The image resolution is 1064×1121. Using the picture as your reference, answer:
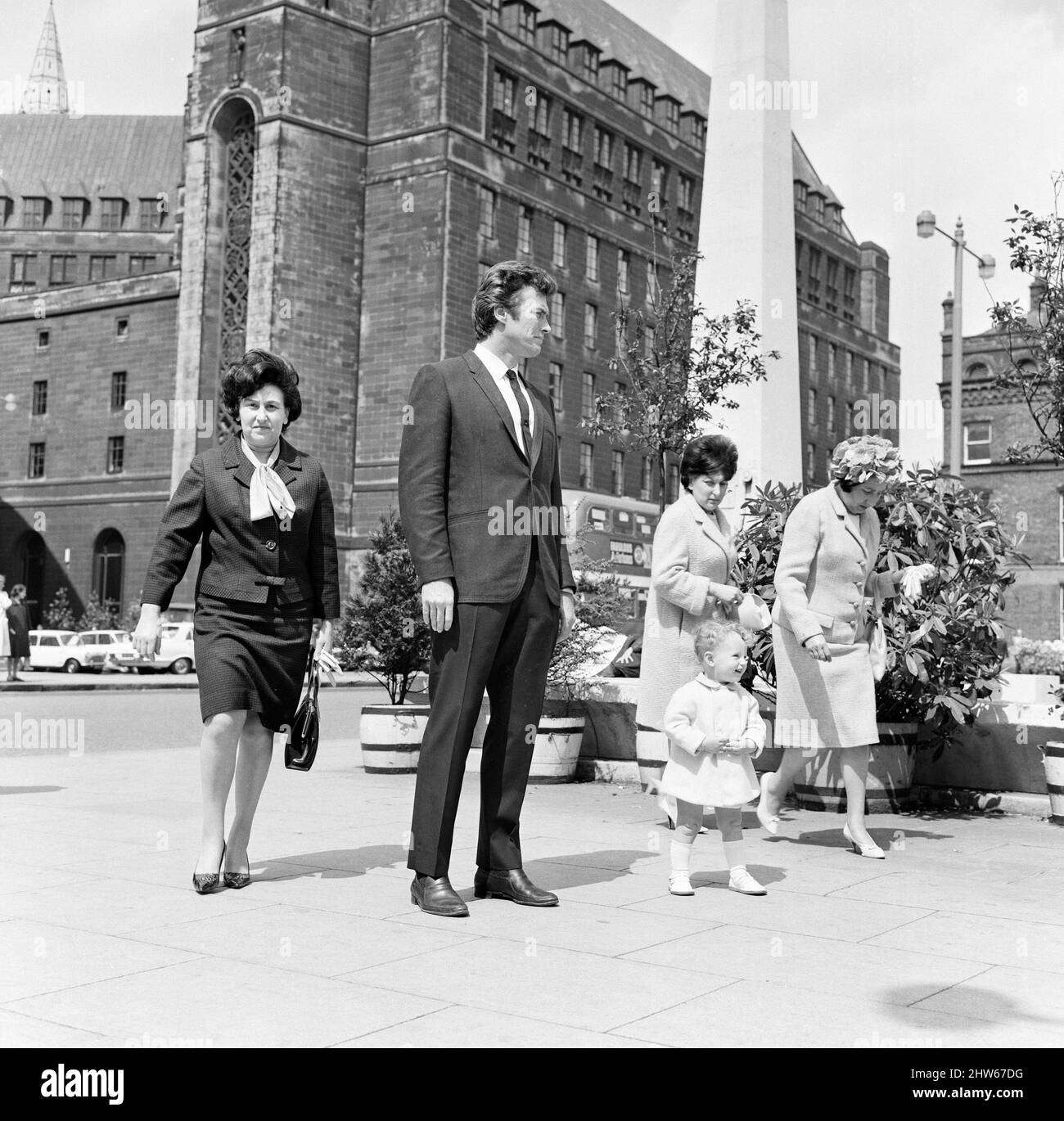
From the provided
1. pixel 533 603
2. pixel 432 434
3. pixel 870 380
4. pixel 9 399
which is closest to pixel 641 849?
pixel 533 603

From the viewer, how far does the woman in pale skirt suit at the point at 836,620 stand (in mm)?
6941

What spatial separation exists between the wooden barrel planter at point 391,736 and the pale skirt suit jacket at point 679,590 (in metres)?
4.18

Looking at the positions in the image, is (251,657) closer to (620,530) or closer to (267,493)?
(267,493)

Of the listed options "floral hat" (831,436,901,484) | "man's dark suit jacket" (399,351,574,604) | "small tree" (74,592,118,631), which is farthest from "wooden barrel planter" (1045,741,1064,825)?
"small tree" (74,592,118,631)

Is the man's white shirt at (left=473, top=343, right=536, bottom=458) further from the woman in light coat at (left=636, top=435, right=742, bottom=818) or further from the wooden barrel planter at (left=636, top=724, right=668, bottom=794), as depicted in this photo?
the wooden barrel planter at (left=636, top=724, right=668, bottom=794)

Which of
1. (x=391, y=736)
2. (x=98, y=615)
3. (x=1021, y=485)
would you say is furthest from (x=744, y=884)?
(x=1021, y=485)

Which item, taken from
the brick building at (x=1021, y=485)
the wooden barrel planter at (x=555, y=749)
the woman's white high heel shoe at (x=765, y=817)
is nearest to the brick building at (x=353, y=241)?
the brick building at (x=1021, y=485)

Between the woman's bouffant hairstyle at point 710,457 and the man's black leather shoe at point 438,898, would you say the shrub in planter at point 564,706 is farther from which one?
the man's black leather shoe at point 438,898

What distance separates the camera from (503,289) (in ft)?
18.3

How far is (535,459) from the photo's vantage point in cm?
557

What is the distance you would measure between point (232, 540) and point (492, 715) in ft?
4.21

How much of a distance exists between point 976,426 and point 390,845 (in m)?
53.5

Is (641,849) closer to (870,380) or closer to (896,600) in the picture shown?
(896,600)

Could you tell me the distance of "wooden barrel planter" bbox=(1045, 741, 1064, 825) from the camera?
8.05 m
